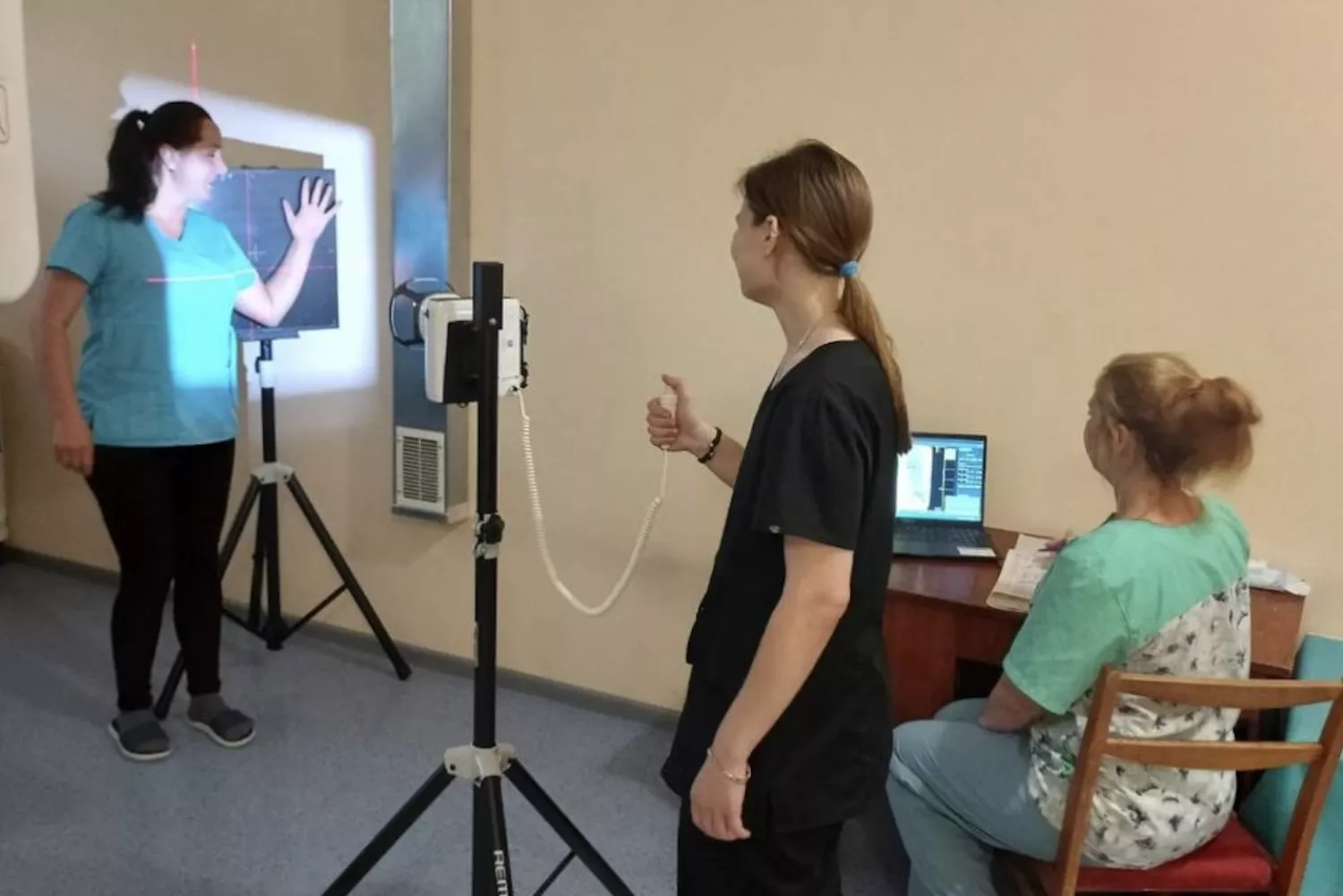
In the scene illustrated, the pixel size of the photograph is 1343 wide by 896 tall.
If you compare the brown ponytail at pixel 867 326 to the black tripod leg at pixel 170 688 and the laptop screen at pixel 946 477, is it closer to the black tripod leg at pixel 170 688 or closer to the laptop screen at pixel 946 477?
the laptop screen at pixel 946 477

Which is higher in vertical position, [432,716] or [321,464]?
[321,464]

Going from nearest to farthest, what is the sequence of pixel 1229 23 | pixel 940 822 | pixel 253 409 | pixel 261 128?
pixel 940 822 < pixel 1229 23 < pixel 261 128 < pixel 253 409

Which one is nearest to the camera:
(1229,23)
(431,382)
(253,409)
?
(431,382)

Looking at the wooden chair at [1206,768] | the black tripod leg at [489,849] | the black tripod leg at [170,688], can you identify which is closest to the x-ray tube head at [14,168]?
the black tripod leg at [489,849]

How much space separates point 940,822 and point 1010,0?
1597 millimetres

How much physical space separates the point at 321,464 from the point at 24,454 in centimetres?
131

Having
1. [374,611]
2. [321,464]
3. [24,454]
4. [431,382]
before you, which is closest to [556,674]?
[374,611]

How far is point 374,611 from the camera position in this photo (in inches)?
124

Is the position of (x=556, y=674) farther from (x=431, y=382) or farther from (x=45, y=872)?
(x=431, y=382)

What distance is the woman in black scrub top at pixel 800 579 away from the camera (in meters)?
1.27

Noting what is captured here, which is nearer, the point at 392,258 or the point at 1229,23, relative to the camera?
the point at 1229,23

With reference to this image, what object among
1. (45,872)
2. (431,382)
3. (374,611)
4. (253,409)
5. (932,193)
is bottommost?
(45,872)

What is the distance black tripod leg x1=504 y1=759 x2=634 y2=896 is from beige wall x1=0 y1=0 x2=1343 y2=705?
38.2 inches

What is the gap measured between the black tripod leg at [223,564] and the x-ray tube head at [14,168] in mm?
1895
